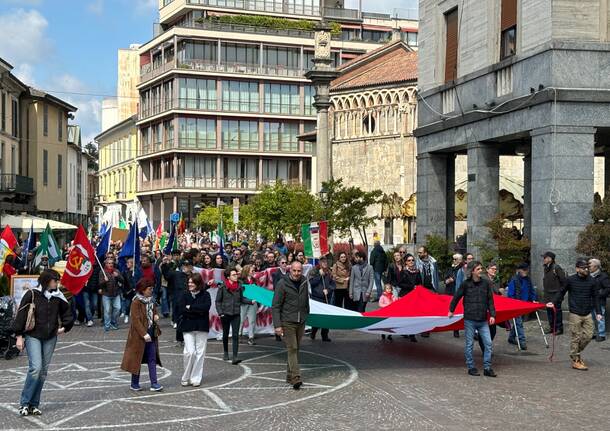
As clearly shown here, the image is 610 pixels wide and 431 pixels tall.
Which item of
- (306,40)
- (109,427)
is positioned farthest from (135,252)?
(306,40)

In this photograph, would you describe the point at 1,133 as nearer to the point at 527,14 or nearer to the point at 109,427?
the point at 527,14

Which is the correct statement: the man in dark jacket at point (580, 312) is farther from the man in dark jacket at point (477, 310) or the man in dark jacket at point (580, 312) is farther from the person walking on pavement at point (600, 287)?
the person walking on pavement at point (600, 287)

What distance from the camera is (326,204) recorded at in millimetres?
37375

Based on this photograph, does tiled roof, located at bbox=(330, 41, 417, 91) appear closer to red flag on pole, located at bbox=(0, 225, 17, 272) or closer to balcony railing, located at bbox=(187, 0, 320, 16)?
balcony railing, located at bbox=(187, 0, 320, 16)

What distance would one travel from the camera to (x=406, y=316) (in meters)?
14.9

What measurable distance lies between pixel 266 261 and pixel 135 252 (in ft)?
10.6

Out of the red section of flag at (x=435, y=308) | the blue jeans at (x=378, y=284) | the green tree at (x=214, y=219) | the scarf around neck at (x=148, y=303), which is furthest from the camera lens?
the green tree at (x=214, y=219)

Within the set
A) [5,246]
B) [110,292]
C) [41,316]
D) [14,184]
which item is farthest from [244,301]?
[14,184]

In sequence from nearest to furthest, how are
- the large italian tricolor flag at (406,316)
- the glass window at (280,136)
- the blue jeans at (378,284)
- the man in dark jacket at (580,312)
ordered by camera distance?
the man in dark jacket at (580,312) → the large italian tricolor flag at (406,316) → the blue jeans at (378,284) → the glass window at (280,136)

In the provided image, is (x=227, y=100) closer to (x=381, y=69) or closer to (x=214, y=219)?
(x=214, y=219)

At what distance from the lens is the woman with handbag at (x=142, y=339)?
12344mm

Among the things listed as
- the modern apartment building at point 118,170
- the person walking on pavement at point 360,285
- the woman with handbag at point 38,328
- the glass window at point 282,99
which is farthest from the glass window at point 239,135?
the woman with handbag at point 38,328

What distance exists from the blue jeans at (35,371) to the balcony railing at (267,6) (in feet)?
239

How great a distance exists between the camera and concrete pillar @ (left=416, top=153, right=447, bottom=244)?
27.3 meters
